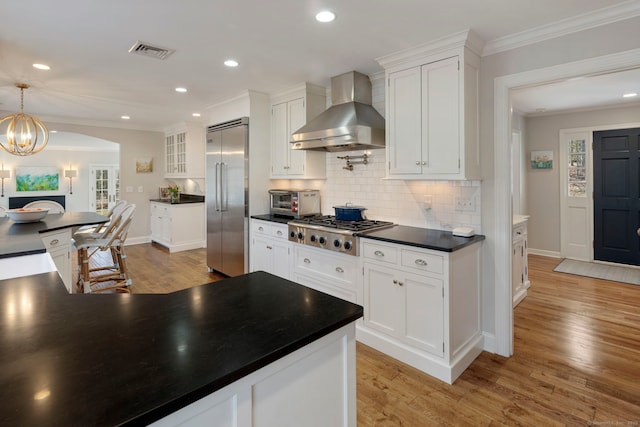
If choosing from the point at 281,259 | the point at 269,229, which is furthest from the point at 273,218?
the point at 281,259

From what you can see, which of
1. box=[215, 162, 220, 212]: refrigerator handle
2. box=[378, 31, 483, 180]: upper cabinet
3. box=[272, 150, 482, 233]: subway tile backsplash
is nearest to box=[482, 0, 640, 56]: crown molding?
box=[378, 31, 483, 180]: upper cabinet

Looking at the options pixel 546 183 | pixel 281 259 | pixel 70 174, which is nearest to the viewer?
pixel 281 259

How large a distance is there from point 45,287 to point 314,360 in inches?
48.6

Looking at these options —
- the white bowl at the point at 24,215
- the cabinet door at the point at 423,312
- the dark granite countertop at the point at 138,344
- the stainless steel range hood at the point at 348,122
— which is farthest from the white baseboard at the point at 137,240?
the cabinet door at the point at 423,312

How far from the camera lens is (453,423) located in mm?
1957

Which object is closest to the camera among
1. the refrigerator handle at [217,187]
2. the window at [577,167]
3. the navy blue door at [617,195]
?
the refrigerator handle at [217,187]

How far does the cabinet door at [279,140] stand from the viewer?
417cm

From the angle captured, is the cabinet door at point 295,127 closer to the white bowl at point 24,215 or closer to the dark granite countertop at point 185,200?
the white bowl at point 24,215

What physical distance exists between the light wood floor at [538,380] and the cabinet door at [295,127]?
2156 millimetres

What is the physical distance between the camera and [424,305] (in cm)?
245

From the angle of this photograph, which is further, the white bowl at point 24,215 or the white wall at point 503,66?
the white bowl at point 24,215

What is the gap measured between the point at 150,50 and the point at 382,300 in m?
2.89

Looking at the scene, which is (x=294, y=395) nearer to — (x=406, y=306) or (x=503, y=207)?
(x=406, y=306)

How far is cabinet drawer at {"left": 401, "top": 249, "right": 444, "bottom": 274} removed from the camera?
7.71 ft
